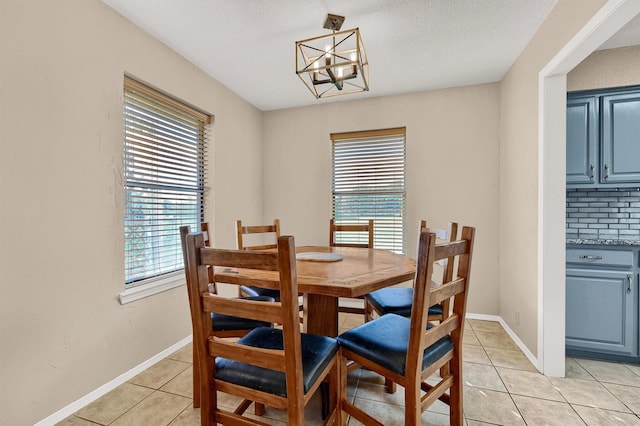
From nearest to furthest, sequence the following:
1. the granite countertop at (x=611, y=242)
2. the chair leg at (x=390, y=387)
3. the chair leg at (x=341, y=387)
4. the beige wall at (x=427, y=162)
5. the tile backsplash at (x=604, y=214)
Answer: the chair leg at (x=341, y=387) → the chair leg at (x=390, y=387) → the granite countertop at (x=611, y=242) → the tile backsplash at (x=604, y=214) → the beige wall at (x=427, y=162)

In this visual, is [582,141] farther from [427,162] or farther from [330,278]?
[330,278]

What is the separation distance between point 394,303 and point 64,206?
207 centimetres

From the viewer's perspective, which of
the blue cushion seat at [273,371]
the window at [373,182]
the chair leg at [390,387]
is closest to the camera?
the blue cushion seat at [273,371]

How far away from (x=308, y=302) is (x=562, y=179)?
1.91 m

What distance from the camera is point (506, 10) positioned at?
6.20 feet

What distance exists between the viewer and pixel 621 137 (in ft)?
7.06

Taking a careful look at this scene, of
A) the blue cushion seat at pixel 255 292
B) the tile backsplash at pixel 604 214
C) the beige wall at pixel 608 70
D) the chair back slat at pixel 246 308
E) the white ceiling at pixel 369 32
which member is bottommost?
the blue cushion seat at pixel 255 292

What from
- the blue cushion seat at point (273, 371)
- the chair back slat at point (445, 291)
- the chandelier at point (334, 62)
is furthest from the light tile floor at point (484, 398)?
the chandelier at point (334, 62)

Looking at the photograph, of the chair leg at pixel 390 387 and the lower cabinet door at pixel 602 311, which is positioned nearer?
the chair leg at pixel 390 387

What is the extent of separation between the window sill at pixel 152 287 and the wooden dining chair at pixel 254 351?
1.20 m

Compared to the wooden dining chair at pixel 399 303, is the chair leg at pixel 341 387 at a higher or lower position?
lower

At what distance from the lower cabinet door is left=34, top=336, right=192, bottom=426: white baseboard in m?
3.16

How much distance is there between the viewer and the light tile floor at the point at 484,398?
5.11 feet

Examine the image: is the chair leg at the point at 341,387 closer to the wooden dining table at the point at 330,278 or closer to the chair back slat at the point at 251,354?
the wooden dining table at the point at 330,278
